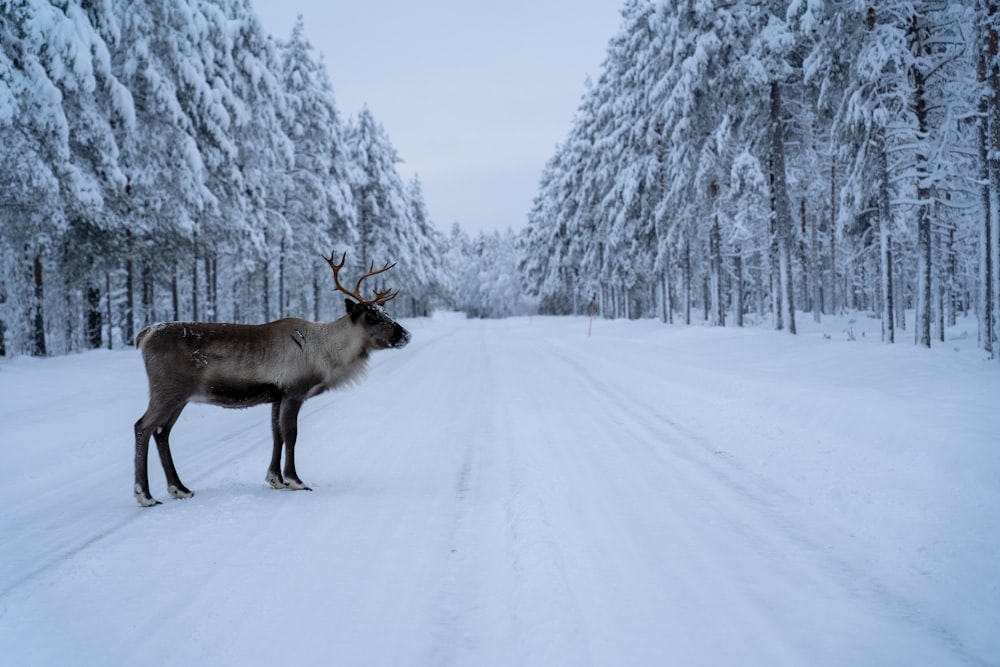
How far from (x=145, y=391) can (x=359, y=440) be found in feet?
19.0

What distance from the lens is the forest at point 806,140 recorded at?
544 inches

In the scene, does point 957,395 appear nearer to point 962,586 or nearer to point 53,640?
point 962,586

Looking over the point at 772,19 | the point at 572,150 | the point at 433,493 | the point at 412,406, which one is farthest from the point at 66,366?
the point at 572,150

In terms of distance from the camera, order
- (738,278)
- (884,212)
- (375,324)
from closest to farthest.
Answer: (375,324)
(884,212)
(738,278)

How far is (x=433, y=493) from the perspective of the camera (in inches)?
199

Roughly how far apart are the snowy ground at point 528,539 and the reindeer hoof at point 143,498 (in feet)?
0.28

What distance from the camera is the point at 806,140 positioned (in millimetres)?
21109

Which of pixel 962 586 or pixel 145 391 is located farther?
pixel 145 391

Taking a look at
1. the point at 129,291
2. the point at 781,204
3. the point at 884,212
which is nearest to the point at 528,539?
the point at 884,212

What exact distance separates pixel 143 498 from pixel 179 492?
28 cm

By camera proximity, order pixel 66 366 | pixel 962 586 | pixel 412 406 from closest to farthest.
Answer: pixel 962 586, pixel 412 406, pixel 66 366

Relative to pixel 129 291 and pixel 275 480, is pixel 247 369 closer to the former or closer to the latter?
pixel 275 480

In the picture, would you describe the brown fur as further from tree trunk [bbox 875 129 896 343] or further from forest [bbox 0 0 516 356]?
tree trunk [bbox 875 129 896 343]

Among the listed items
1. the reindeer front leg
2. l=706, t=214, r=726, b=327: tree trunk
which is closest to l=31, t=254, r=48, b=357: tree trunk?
the reindeer front leg
